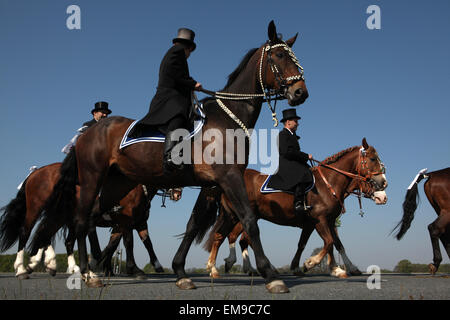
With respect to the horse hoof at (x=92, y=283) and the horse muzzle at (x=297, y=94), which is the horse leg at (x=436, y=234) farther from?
the horse hoof at (x=92, y=283)

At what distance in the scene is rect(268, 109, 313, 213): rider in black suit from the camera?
879 centimetres

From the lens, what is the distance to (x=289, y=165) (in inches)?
358

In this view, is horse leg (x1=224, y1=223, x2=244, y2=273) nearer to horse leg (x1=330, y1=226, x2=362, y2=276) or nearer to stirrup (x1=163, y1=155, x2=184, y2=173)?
→ horse leg (x1=330, y1=226, x2=362, y2=276)

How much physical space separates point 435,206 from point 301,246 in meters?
4.14

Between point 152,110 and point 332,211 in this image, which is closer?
point 152,110

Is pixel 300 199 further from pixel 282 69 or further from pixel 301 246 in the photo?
pixel 282 69

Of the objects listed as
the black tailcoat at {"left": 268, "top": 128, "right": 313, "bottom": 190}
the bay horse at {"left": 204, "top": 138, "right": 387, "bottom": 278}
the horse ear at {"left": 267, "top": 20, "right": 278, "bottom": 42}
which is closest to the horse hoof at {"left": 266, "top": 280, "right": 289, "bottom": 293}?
the horse ear at {"left": 267, "top": 20, "right": 278, "bottom": 42}

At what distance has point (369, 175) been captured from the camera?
930 centimetres

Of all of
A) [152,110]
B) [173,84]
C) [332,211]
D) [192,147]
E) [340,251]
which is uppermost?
[173,84]

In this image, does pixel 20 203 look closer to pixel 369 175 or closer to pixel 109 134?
pixel 109 134

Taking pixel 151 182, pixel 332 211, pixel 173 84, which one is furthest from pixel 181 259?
pixel 332 211

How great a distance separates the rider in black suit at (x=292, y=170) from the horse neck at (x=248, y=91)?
10.8ft
